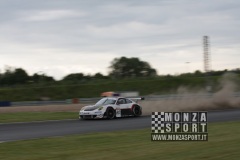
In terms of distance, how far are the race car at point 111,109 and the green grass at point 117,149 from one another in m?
9.56

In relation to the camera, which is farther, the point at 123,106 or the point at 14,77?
the point at 14,77

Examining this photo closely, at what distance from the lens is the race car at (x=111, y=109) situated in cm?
2298

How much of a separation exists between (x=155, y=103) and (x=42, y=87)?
48183 mm

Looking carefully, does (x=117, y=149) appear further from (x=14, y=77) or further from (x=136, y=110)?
(x=14, y=77)

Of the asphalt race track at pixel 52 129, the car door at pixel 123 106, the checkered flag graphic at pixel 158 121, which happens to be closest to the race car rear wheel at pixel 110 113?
the car door at pixel 123 106

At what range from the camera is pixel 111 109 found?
2355cm

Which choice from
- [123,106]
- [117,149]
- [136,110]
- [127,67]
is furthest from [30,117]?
[127,67]

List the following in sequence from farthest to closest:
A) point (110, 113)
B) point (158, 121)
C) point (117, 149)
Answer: point (110, 113), point (158, 121), point (117, 149)

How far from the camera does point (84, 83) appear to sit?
274 ft

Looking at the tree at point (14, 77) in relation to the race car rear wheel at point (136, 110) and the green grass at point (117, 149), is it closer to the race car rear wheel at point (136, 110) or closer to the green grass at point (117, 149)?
the race car rear wheel at point (136, 110)

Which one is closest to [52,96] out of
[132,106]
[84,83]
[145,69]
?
[84,83]

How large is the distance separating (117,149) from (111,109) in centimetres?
1297

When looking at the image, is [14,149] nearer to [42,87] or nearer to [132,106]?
[132,106]

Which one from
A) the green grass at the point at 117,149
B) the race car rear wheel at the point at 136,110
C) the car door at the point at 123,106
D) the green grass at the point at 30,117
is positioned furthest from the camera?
the race car rear wheel at the point at 136,110
